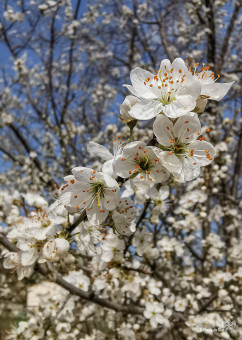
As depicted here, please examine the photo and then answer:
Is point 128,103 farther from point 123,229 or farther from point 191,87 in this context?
point 123,229

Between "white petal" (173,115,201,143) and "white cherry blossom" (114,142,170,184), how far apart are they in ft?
0.34

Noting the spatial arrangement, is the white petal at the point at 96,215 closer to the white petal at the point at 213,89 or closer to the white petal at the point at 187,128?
the white petal at the point at 187,128

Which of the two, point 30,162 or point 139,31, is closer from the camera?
point 30,162

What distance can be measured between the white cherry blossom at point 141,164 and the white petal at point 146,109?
4.1 inches

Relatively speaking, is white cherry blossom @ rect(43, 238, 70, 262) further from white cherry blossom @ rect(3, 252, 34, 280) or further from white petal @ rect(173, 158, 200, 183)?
white petal @ rect(173, 158, 200, 183)

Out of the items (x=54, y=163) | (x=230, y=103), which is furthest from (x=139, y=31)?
(x=54, y=163)

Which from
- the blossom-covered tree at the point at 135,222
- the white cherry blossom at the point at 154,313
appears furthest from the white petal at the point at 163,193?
the white cherry blossom at the point at 154,313

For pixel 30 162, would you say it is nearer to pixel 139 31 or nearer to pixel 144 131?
pixel 144 131

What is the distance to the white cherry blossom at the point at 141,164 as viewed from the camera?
1.06 meters

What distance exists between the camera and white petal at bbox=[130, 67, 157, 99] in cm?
114

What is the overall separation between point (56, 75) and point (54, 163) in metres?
3.04

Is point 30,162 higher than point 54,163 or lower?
higher

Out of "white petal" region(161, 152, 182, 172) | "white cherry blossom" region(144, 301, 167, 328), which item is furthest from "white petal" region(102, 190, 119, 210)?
"white cherry blossom" region(144, 301, 167, 328)

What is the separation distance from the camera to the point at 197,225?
3.52 meters
